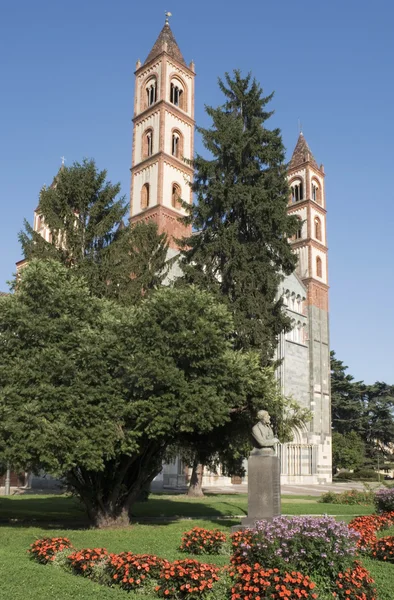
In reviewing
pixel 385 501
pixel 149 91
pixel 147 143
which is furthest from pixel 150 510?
pixel 149 91

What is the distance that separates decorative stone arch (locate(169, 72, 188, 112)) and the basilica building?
8 cm

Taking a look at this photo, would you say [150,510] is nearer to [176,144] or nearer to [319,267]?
[176,144]

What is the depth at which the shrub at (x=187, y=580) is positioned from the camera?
8.26m

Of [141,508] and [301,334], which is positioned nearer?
[141,508]

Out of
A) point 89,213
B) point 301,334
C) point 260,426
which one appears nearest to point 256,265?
point 89,213

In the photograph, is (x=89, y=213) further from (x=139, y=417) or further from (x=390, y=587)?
(x=390, y=587)

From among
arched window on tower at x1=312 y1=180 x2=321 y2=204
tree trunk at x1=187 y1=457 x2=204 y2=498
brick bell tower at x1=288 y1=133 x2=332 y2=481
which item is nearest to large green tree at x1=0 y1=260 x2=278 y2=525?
tree trunk at x1=187 y1=457 x2=204 y2=498

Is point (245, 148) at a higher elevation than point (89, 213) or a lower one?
higher

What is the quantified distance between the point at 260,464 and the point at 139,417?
134 inches

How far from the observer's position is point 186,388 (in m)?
14.6

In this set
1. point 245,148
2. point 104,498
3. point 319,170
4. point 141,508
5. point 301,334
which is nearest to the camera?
point 104,498

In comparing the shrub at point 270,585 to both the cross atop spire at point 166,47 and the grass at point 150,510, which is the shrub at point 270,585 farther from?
the cross atop spire at point 166,47

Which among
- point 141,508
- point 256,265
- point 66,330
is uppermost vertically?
point 256,265

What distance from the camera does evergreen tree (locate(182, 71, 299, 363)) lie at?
76.2 feet
